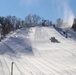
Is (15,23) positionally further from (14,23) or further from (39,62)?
(39,62)

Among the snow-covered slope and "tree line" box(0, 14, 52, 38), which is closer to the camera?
the snow-covered slope

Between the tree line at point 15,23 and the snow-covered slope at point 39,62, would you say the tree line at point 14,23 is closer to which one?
the tree line at point 15,23

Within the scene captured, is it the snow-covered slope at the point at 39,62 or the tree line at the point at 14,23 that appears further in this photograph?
the tree line at the point at 14,23

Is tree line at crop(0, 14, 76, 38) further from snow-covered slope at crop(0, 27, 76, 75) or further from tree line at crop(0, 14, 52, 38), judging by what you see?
snow-covered slope at crop(0, 27, 76, 75)

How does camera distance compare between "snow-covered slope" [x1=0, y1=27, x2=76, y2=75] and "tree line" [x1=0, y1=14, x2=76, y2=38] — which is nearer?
"snow-covered slope" [x1=0, y1=27, x2=76, y2=75]

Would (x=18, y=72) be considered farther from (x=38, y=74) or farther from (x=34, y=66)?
(x=34, y=66)

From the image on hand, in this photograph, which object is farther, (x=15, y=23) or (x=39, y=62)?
(x=15, y=23)

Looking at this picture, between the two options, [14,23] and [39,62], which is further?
[14,23]

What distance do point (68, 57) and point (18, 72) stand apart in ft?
19.6

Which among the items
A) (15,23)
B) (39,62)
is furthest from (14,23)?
(39,62)

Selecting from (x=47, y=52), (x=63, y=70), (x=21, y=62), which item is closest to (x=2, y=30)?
(x=47, y=52)

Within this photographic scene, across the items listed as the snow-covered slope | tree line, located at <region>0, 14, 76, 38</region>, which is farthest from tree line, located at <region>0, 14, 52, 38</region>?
the snow-covered slope

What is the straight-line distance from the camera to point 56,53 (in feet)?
62.0

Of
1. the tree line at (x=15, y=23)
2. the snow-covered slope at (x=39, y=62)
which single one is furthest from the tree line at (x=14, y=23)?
the snow-covered slope at (x=39, y=62)
